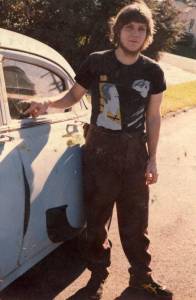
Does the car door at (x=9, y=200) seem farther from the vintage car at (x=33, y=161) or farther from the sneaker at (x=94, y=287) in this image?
the sneaker at (x=94, y=287)

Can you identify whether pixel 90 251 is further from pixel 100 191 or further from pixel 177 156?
pixel 177 156

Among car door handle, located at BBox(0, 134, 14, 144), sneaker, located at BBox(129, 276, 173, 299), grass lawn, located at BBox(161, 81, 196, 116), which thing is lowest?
grass lawn, located at BBox(161, 81, 196, 116)

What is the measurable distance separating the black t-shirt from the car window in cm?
41

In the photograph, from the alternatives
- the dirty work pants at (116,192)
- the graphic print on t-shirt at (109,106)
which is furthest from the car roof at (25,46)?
the dirty work pants at (116,192)

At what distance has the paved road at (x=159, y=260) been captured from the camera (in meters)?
3.98

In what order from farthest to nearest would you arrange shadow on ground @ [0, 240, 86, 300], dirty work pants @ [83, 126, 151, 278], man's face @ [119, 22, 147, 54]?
1. shadow on ground @ [0, 240, 86, 300]
2. dirty work pants @ [83, 126, 151, 278]
3. man's face @ [119, 22, 147, 54]

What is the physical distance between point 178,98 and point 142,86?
11530 mm

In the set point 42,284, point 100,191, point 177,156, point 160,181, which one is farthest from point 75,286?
point 177,156

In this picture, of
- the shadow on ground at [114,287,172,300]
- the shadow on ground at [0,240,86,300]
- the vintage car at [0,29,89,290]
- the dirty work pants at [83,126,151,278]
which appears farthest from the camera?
the shadow on ground at [114,287,172,300]

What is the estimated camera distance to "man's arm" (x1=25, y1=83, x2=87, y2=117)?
3438mm

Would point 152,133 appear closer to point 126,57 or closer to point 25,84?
point 126,57

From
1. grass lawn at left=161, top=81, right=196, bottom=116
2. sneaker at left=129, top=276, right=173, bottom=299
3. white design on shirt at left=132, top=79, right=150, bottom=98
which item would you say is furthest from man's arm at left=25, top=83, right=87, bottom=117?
grass lawn at left=161, top=81, right=196, bottom=116

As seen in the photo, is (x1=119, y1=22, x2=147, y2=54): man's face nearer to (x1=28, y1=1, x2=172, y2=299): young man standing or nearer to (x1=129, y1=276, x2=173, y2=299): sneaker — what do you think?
(x1=28, y1=1, x2=172, y2=299): young man standing

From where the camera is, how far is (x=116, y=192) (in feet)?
12.0
